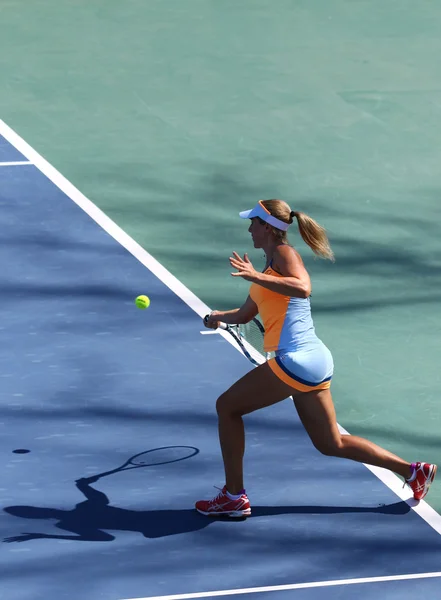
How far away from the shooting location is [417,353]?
34.7 feet

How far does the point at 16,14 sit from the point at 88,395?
12029 millimetres

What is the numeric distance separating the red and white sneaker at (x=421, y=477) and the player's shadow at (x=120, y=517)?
0.14 meters

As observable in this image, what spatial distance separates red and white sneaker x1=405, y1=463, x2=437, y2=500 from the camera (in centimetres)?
821

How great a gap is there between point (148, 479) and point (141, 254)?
399 cm

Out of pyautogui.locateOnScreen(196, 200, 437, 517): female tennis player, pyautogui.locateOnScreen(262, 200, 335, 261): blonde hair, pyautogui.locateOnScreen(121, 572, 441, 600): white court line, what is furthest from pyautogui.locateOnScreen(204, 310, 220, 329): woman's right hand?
pyautogui.locateOnScreen(121, 572, 441, 600): white court line

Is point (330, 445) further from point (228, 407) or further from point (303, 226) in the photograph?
point (303, 226)

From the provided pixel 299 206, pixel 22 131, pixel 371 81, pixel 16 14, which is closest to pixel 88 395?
pixel 299 206

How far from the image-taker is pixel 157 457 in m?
8.86

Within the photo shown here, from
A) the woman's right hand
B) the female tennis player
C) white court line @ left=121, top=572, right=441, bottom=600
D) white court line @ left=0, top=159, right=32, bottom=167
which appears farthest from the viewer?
white court line @ left=0, top=159, right=32, bottom=167

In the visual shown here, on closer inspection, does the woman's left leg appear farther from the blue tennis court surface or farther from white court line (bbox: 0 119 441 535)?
white court line (bbox: 0 119 441 535)

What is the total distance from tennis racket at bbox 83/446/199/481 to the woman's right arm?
0.97 m

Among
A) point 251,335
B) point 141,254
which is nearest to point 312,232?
point 251,335

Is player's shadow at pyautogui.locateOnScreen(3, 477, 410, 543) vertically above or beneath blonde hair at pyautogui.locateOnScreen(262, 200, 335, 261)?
beneath

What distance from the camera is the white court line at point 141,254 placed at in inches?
328
